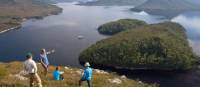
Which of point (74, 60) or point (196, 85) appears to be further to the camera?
point (74, 60)

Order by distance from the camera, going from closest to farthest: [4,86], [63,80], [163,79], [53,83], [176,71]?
[4,86]
[53,83]
[63,80]
[163,79]
[176,71]

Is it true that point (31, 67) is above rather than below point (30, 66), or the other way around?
below

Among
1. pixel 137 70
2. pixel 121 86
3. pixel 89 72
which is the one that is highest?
pixel 89 72

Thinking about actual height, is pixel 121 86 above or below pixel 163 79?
above

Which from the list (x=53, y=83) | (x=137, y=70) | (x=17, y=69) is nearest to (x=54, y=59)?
(x=137, y=70)

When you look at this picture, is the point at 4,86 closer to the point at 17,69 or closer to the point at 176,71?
the point at 17,69

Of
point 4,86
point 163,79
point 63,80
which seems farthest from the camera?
point 163,79

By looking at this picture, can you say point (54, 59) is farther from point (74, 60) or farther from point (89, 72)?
point (89, 72)

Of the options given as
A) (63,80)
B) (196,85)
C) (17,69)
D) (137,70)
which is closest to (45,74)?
(63,80)

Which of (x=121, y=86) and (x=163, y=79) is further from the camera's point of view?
(x=163, y=79)
